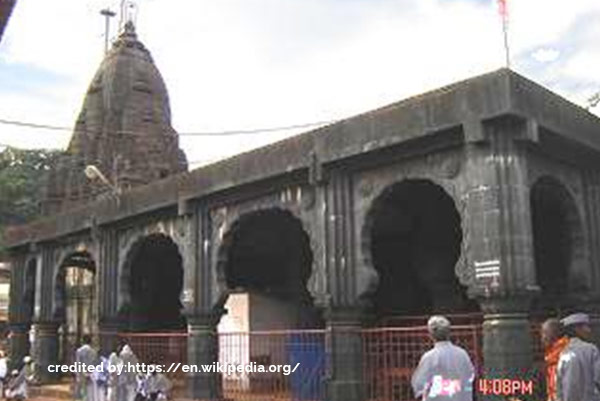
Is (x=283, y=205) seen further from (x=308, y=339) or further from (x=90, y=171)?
(x=90, y=171)

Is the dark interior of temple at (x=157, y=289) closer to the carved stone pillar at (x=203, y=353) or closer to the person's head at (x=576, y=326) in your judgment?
the carved stone pillar at (x=203, y=353)

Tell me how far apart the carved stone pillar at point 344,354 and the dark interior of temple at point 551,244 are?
11.9 feet

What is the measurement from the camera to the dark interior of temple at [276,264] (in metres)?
20.4

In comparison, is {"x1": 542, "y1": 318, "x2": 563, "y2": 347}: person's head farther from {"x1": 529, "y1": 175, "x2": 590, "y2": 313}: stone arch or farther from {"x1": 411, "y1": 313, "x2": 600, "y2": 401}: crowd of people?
Answer: {"x1": 529, "y1": 175, "x2": 590, "y2": 313}: stone arch

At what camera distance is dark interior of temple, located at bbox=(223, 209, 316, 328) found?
2044cm

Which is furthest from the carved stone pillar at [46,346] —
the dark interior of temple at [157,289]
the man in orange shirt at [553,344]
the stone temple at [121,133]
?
the man in orange shirt at [553,344]

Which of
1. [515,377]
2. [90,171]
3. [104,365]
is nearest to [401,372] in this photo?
[515,377]

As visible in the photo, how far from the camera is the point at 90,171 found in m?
29.3

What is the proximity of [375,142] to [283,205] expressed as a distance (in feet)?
8.67

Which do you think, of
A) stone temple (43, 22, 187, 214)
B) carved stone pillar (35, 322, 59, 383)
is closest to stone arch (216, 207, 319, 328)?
carved stone pillar (35, 322, 59, 383)

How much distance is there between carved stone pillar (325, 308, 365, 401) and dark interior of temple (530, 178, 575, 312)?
11.9 feet

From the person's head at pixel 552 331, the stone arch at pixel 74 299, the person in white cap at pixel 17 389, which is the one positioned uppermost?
the stone arch at pixel 74 299

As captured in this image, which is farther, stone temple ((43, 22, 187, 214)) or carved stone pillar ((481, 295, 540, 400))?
stone temple ((43, 22, 187, 214))

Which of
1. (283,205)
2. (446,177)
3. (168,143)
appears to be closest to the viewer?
(446,177)
